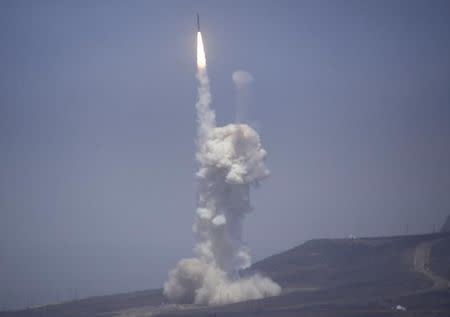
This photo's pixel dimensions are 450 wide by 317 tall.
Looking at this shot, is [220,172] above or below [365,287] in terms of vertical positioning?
above

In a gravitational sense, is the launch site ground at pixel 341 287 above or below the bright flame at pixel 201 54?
below

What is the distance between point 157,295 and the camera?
136250 mm

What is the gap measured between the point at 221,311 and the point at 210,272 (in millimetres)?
10950

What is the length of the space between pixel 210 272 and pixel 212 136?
84.7 feet

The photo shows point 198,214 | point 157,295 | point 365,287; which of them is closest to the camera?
point 198,214

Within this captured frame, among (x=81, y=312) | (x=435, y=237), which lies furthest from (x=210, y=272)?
(x=435, y=237)

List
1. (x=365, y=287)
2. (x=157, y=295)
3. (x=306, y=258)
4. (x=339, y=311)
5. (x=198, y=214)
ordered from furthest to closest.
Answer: (x=306, y=258) < (x=157, y=295) < (x=365, y=287) < (x=198, y=214) < (x=339, y=311)

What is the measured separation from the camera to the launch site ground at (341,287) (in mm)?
104688

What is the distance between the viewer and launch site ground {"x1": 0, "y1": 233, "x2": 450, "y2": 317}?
105 metres

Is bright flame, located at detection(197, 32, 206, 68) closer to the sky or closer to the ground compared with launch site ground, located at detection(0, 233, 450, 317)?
closer to the sky

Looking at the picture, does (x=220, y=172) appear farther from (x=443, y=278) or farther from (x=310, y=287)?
(x=443, y=278)

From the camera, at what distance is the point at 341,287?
131 meters

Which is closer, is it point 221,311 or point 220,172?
point 221,311

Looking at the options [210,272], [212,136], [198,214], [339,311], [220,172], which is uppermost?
[212,136]
